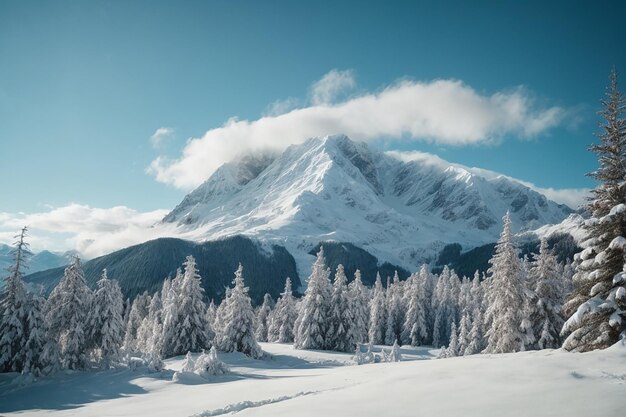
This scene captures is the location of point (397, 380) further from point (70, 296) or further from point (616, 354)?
point (70, 296)

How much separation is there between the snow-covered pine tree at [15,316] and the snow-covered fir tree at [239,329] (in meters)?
17.7

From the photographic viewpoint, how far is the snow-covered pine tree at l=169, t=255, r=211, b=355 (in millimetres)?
41781

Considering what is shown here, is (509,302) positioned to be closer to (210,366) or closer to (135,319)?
(210,366)

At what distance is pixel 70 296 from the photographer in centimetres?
3181

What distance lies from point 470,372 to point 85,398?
18580 mm

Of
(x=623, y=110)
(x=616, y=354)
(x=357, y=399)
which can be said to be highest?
(x=623, y=110)

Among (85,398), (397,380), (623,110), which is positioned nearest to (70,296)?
(85,398)

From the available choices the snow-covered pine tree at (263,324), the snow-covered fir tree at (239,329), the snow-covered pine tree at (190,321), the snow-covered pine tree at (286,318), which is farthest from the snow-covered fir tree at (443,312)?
the snow-covered pine tree at (190,321)

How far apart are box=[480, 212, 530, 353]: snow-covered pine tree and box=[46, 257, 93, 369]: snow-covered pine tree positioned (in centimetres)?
3165

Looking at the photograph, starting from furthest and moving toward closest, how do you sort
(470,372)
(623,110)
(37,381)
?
(37,381), (623,110), (470,372)

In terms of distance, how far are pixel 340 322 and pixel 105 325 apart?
27340 mm

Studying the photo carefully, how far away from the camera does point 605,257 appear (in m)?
16.2

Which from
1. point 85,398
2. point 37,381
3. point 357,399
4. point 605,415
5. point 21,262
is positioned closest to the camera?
point 605,415

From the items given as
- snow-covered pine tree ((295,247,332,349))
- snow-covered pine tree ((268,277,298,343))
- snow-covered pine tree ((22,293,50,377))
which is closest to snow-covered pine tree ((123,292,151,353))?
snow-covered pine tree ((268,277,298,343))
